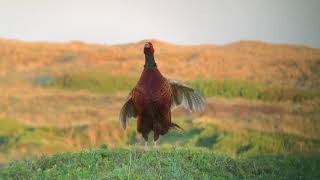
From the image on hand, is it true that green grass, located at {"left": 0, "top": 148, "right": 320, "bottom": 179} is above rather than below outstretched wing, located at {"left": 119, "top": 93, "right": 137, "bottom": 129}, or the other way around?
below

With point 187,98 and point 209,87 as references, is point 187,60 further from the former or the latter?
point 187,98

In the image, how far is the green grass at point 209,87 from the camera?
23244 mm

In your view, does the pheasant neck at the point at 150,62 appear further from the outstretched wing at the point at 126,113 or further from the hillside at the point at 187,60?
the hillside at the point at 187,60

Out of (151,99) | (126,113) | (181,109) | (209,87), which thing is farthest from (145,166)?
(209,87)

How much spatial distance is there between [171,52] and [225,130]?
6.70m

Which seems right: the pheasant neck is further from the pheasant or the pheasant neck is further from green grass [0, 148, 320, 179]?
green grass [0, 148, 320, 179]

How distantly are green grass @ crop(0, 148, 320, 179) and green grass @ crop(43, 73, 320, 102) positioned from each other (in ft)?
34.6

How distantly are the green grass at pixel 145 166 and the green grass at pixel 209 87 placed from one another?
10545 mm

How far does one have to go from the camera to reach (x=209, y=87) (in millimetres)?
24438

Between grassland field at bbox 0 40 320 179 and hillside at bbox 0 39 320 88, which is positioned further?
hillside at bbox 0 39 320 88

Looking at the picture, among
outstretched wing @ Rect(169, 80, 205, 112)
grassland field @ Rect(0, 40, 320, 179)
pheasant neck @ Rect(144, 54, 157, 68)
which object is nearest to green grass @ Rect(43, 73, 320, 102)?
grassland field @ Rect(0, 40, 320, 179)

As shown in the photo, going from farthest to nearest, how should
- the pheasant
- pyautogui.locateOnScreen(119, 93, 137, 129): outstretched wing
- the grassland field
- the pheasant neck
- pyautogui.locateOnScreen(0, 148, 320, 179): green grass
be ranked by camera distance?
the grassland field, pyautogui.locateOnScreen(119, 93, 137, 129): outstretched wing, the pheasant neck, the pheasant, pyautogui.locateOnScreen(0, 148, 320, 179): green grass

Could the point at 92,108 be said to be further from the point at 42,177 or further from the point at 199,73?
the point at 42,177

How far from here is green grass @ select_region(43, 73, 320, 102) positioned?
23.2 meters
